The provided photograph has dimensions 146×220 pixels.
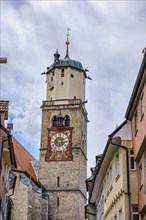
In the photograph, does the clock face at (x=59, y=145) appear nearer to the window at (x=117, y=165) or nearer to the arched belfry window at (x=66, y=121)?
the arched belfry window at (x=66, y=121)

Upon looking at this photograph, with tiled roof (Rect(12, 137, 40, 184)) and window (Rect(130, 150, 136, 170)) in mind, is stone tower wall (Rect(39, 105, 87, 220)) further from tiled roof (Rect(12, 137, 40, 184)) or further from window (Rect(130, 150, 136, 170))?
window (Rect(130, 150, 136, 170))

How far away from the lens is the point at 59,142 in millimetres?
56406

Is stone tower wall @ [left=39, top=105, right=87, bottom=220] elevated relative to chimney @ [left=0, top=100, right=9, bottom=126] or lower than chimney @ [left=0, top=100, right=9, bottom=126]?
elevated

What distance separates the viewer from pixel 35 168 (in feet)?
193

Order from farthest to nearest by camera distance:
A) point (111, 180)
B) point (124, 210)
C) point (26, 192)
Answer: point (26, 192)
point (111, 180)
point (124, 210)

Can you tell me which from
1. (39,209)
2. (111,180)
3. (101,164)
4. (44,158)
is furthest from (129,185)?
(44,158)

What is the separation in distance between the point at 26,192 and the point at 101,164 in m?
27.8

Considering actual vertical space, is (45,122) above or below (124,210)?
above

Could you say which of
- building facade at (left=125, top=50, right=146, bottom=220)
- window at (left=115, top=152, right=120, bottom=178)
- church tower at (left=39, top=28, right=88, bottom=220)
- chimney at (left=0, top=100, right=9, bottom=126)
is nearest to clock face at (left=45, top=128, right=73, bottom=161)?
church tower at (left=39, top=28, right=88, bottom=220)

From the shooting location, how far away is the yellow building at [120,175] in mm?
16406

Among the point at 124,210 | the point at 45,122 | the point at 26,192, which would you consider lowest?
the point at 124,210

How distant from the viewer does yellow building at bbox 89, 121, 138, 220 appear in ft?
53.8

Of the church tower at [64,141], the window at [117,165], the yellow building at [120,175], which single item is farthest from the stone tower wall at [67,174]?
the window at [117,165]

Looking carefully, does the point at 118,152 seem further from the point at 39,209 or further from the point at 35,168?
the point at 35,168
